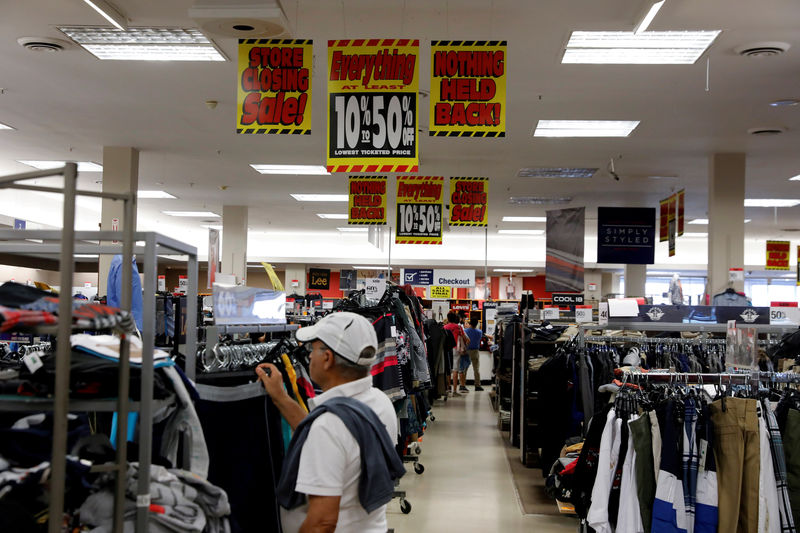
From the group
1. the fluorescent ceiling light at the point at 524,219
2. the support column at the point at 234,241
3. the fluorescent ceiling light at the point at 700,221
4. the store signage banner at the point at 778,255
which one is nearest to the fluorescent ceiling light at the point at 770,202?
the fluorescent ceiling light at the point at 700,221

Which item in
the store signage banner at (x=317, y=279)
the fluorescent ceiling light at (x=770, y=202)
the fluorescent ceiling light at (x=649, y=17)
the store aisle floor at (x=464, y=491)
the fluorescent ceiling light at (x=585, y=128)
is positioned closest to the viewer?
the fluorescent ceiling light at (x=649, y=17)

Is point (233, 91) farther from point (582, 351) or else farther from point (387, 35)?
point (582, 351)

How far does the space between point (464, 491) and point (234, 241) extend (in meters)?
11.2

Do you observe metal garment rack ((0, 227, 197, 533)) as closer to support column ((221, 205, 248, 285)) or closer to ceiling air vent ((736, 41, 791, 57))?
ceiling air vent ((736, 41, 791, 57))

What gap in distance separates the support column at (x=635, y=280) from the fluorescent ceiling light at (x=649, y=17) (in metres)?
14.2

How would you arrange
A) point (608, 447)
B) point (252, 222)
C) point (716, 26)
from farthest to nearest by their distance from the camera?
point (252, 222)
point (716, 26)
point (608, 447)

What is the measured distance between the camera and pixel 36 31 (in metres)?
6.61

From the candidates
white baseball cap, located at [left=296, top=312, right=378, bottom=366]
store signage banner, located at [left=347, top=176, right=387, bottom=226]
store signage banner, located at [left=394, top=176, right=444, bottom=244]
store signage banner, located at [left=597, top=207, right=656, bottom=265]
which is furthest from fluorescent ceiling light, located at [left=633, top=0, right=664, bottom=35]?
store signage banner, located at [left=597, top=207, right=656, bottom=265]

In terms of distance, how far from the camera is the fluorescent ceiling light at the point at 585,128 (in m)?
9.48

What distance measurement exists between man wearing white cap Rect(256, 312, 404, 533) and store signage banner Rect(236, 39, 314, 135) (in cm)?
335

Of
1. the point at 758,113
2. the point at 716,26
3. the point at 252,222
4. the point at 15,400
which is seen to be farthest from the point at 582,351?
the point at 252,222

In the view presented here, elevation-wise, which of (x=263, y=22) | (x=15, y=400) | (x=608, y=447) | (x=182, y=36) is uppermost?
(x=182, y=36)

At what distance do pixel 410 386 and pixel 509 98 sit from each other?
3.85 metres

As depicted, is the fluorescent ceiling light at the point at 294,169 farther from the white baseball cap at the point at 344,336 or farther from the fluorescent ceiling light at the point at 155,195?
the white baseball cap at the point at 344,336
